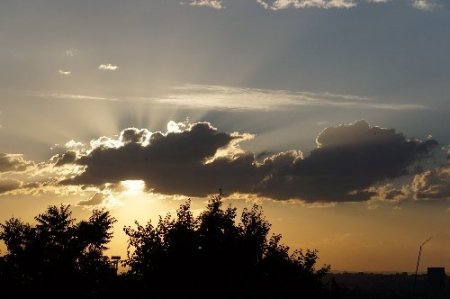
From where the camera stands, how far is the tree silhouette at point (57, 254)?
8294 cm

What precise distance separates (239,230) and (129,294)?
8.34m

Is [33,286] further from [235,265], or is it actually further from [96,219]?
[235,265]

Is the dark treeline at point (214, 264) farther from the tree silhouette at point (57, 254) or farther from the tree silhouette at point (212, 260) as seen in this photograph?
the tree silhouette at point (57, 254)

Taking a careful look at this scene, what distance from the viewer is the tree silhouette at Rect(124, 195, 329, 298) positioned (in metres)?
40.5

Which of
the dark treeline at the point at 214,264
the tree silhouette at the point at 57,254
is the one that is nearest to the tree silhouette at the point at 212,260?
the dark treeline at the point at 214,264

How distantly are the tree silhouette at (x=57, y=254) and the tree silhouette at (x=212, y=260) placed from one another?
40.5 meters

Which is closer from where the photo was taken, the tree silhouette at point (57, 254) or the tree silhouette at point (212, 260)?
the tree silhouette at point (212, 260)

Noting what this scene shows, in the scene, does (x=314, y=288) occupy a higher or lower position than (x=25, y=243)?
lower

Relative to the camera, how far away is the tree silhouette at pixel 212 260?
40.5 m

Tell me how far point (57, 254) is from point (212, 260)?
50.6m

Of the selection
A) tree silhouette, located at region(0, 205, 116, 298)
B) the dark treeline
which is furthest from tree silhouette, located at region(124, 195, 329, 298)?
tree silhouette, located at region(0, 205, 116, 298)

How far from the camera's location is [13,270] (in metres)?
86.2

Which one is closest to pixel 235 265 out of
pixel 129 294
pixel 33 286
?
pixel 129 294

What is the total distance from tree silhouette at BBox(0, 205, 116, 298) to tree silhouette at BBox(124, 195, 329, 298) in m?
40.5
